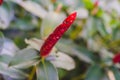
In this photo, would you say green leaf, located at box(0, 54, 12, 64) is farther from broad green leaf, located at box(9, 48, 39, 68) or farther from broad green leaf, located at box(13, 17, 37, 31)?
broad green leaf, located at box(13, 17, 37, 31)

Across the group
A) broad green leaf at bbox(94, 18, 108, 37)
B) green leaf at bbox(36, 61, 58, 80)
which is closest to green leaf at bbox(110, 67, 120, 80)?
broad green leaf at bbox(94, 18, 108, 37)

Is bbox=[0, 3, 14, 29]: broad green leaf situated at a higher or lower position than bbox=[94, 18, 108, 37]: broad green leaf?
lower

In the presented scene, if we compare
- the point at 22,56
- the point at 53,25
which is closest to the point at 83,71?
the point at 53,25

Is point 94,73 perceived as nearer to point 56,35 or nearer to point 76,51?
point 76,51

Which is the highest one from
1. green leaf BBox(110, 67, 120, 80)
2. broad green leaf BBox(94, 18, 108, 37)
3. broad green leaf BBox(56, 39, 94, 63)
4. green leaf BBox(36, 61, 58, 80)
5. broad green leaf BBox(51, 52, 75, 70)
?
broad green leaf BBox(94, 18, 108, 37)

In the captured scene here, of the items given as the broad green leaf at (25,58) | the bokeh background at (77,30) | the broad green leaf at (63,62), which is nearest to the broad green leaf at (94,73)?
the bokeh background at (77,30)

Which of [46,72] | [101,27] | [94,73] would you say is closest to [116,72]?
[94,73]
